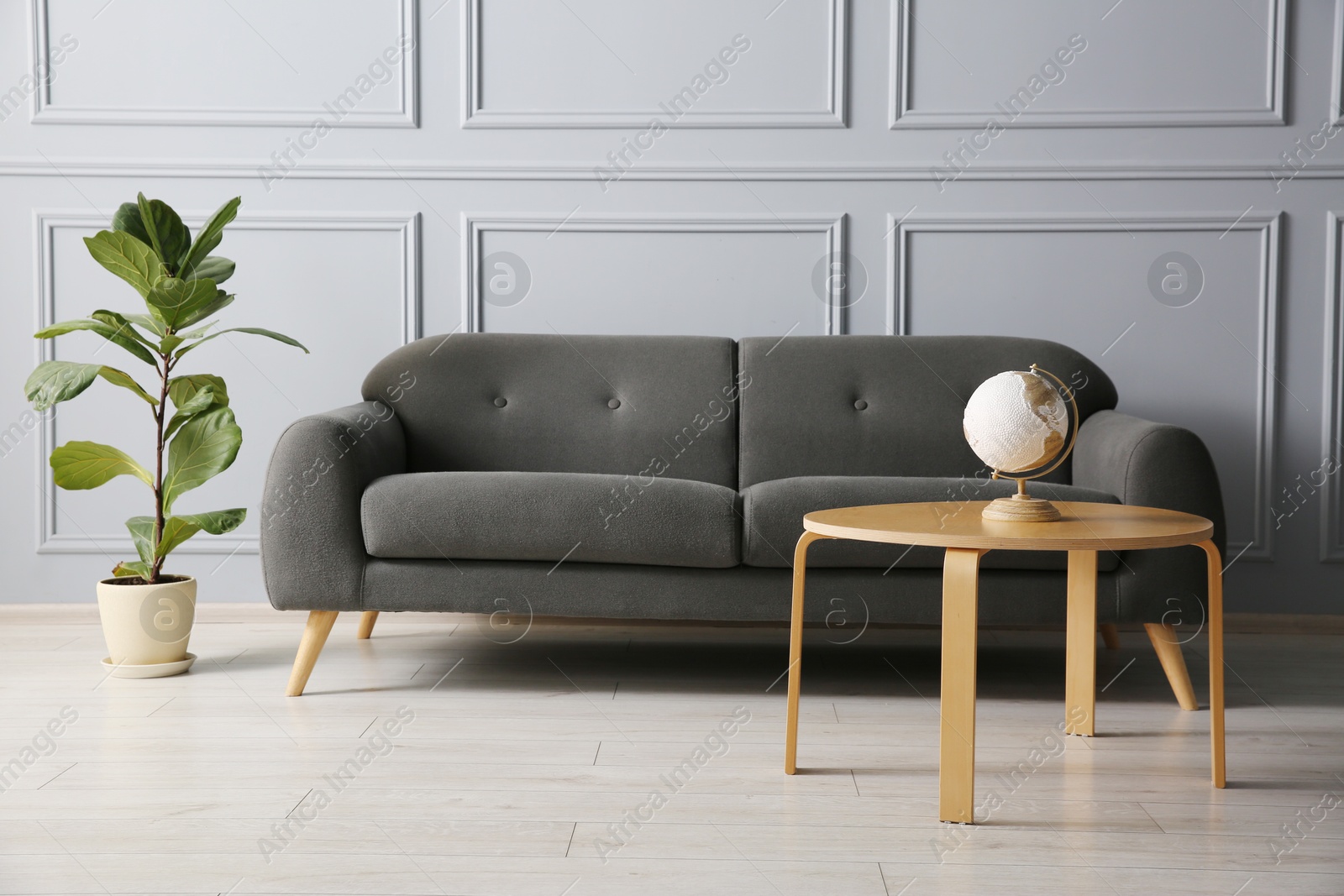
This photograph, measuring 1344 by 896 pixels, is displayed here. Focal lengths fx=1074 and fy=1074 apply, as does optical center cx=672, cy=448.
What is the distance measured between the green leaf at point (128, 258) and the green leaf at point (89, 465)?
0.39 metres

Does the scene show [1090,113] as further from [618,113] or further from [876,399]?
[618,113]

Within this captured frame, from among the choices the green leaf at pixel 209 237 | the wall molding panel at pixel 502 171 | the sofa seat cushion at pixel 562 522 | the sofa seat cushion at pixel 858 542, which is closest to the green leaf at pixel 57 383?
the green leaf at pixel 209 237

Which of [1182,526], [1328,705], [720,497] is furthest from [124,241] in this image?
[1328,705]

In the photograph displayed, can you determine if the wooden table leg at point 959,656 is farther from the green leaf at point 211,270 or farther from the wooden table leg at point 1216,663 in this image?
the green leaf at point 211,270

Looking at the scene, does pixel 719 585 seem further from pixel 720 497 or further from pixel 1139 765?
pixel 1139 765

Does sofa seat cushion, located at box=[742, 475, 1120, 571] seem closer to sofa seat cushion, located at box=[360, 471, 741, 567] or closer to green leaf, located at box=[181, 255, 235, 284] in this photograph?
sofa seat cushion, located at box=[360, 471, 741, 567]

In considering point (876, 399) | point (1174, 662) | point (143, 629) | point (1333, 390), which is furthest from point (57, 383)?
point (1333, 390)

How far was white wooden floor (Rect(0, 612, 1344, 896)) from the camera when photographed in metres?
1.39

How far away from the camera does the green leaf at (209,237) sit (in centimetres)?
244

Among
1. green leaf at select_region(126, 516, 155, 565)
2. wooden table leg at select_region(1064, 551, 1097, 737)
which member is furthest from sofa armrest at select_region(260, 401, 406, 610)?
wooden table leg at select_region(1064, 551, 1097, 737)

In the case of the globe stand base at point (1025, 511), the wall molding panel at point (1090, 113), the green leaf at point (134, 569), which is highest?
the wall molding panel at point (1090, 113)

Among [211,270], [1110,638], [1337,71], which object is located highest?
[1337,71]

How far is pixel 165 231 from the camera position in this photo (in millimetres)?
2449

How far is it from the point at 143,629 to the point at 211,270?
2.73 feet
